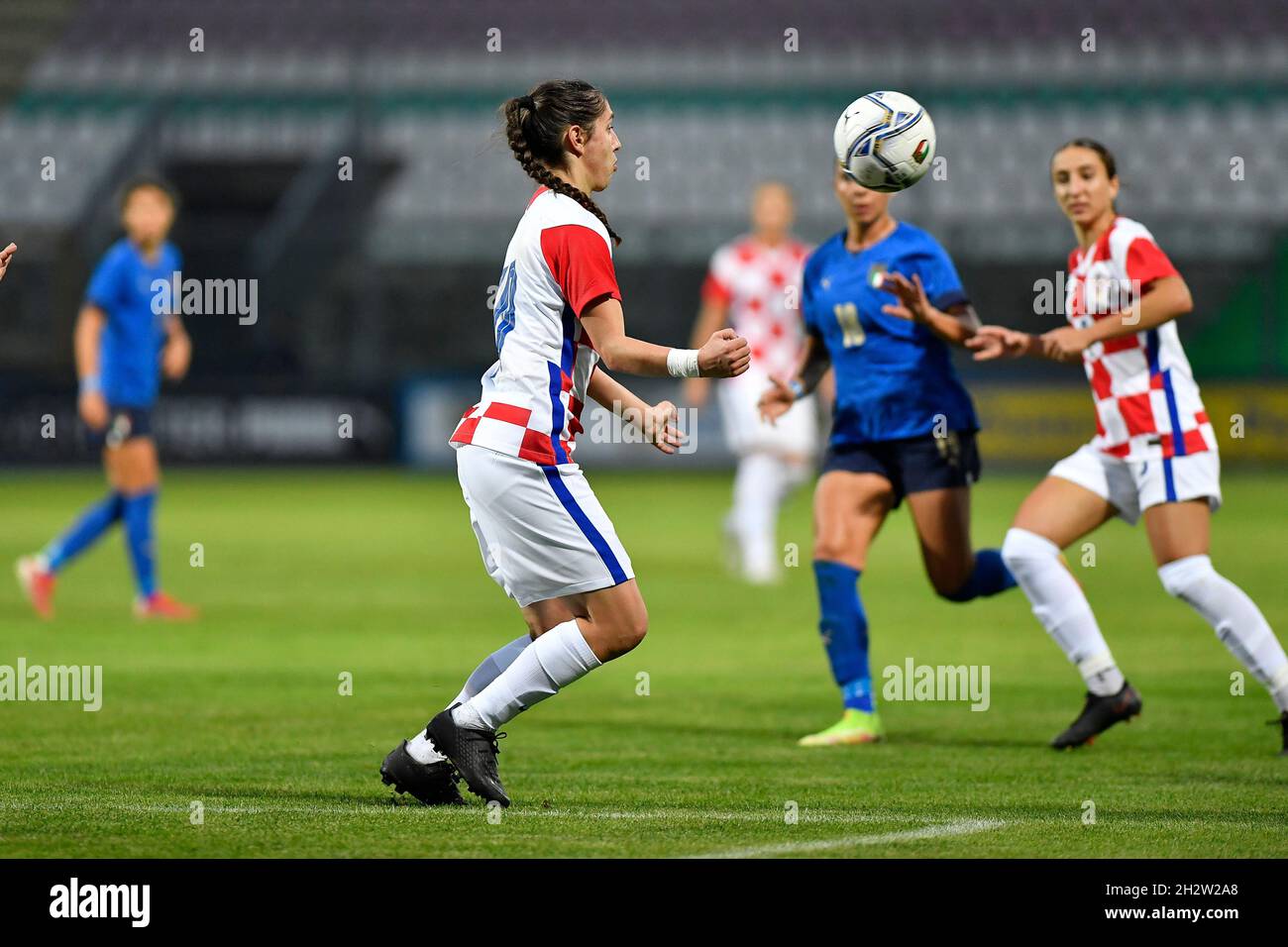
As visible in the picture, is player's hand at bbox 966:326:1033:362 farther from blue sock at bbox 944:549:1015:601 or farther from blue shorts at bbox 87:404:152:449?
blue shorts at bbox 87:404:152:449

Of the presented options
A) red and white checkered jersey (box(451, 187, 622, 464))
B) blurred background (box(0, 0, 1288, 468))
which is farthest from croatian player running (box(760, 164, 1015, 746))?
blurred background (box(0, 0, 1288, 468))

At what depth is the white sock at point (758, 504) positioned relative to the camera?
13922 millimetres

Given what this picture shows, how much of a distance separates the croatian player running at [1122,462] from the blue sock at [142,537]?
6017mm

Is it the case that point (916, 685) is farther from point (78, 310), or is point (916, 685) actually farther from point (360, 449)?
point (78, 310)

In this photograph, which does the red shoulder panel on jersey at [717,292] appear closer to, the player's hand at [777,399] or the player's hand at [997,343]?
the player's hand at [777,399]

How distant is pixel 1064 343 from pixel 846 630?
1.45 meters

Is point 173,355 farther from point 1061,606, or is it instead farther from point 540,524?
point 540,524

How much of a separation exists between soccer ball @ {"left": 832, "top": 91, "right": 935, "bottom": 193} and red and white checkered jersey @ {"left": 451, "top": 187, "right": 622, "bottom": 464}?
1857 mm

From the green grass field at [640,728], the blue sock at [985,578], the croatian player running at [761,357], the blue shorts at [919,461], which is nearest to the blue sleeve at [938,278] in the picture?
the blue shorts at [919,461]

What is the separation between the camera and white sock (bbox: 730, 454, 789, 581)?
1392 cm

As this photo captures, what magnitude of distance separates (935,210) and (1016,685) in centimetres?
1939

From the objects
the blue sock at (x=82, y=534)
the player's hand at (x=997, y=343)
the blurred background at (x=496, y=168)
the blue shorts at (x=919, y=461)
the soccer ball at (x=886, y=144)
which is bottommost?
the blue sock at (x=82, y=534)
